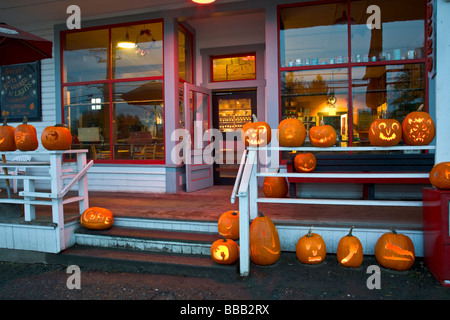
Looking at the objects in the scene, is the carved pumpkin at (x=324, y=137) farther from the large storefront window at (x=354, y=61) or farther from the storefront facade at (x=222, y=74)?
the large storefront window at (x=354, y=61)

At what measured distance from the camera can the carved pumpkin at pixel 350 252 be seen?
3121 mm

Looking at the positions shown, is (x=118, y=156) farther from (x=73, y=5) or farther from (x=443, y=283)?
(x=443, y=283)

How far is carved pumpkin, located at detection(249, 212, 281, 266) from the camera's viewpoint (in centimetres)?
315

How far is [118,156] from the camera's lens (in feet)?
22.1

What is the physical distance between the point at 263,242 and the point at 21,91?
6909mm

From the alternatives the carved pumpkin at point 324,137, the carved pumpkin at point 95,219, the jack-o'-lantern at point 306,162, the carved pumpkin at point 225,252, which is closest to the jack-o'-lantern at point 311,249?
the carved pumpkin at point 225,252

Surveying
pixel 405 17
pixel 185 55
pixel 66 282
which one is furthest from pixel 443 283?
pixel 185 55

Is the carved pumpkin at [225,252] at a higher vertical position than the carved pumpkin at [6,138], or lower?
lower

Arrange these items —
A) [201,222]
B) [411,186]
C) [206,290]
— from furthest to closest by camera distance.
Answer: [411,186], [201,222], [206,290]

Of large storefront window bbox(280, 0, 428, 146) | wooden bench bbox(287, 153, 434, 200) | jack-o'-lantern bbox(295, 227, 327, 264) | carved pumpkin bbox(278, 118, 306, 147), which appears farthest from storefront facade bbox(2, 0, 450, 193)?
jack-o'-lantern bbox(295, 227, 327, 264)

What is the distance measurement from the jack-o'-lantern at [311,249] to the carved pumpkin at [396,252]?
542 millimetres

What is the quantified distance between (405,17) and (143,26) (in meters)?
4.98

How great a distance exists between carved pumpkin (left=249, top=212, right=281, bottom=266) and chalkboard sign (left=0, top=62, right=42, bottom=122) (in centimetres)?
618

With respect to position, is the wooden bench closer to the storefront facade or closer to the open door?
the storefront facade
